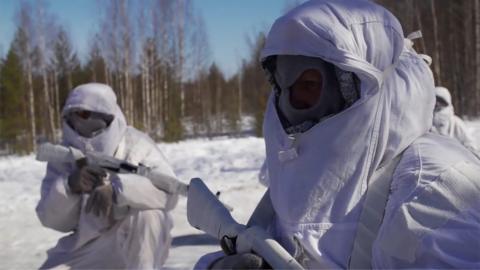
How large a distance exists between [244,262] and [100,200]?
217 cm

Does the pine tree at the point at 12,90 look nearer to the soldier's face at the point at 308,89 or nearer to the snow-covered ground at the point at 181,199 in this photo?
the snow-covered ground at the point at 181,199

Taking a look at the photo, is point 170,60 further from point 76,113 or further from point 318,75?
point 318,75

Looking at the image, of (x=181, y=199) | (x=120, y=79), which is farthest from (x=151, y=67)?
(x=181, y=199)

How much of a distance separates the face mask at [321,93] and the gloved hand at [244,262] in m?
0.36

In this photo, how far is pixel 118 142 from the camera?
3682 millimetres

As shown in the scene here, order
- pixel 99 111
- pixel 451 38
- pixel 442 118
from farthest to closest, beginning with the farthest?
pixel 451 38, pixel 442 118, pixel 99 111

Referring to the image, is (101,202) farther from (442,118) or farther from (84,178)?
(442,118)

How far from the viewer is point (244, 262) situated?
1.37 meters

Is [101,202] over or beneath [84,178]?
beneath

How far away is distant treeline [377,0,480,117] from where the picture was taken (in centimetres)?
1991

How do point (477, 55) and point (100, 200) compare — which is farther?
point (477, 55)

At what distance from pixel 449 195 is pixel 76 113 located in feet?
9.53

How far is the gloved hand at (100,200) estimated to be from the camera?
11.1ft

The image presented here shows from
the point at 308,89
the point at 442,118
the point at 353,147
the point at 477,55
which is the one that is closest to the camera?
the point at 353,147
